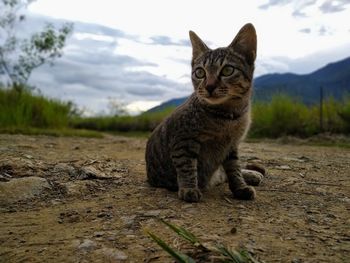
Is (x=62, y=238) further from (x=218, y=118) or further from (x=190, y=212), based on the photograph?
(x=218, y=118)

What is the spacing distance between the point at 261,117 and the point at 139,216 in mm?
9589

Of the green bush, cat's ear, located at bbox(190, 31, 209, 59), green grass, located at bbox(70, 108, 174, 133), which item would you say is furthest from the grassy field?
cat's ear, located at bbox(190, 31, 209, 59)

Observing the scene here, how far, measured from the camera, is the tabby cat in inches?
144

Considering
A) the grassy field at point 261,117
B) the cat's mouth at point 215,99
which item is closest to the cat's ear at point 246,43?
the cat's mouth at point 215,99

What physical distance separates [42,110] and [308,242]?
37.1 feet

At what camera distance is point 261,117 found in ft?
40.2

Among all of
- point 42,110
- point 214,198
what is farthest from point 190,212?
point 42,110

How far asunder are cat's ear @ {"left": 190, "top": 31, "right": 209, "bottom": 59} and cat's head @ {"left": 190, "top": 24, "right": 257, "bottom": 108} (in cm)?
13

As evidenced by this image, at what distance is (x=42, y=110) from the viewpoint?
12.8 metres

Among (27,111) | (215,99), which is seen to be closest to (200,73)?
(215,99)

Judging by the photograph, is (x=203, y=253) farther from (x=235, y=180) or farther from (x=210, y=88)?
(x=235, y=180)

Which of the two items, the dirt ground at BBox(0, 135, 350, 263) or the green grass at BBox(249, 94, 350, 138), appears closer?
the dirt ground at BBox(0, 135, 350, 263)

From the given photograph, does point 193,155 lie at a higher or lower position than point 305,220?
higher

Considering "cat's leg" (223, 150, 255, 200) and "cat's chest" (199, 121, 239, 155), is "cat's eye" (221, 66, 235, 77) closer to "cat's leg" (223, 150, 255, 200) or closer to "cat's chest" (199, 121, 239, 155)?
"cat's chest" (199, 121, 239, 155)
